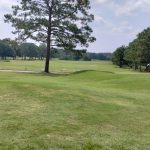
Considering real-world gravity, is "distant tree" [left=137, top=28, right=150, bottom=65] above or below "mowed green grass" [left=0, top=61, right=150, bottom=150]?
above

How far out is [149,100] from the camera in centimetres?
1950

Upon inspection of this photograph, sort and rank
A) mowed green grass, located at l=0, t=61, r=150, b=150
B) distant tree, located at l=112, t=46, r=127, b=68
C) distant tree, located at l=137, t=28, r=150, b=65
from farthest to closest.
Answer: distant tree, located at l=112, t=46, r=127, b=68 < distant tree, located at l=137, t=28, r=150, b=65 < mowed green grass, located at l=0, t=61, r=150, b=150

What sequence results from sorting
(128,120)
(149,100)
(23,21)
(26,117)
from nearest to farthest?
(26,117), (128,120), (149,100), (23,21)

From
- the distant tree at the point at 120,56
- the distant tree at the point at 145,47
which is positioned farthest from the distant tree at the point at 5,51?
the distant tree at the point at 145,47

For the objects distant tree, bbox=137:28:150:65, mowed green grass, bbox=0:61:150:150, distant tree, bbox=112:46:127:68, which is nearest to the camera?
mowed green grass, bbox=0:61:150:150

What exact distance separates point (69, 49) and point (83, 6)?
571 cm

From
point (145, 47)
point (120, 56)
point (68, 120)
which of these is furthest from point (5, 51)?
point (68, 120)

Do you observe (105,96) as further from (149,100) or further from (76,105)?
(76,105)

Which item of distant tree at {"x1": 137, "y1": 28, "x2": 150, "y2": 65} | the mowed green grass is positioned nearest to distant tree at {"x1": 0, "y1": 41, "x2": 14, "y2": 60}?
distant tree at {"x1": 137, "y1": 28, "x2": 150, "y2": 65}

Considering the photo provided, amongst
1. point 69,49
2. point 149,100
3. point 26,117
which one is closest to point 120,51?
point 69,49

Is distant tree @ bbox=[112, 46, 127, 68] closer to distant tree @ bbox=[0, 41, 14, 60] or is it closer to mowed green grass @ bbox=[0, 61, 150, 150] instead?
distant tree @ bbox=[0, 41, 14, 60]

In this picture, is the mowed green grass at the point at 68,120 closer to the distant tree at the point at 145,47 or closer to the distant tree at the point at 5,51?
the distant tree at the point at 145,47

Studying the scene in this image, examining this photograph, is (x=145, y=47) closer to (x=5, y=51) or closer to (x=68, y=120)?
(x=68, y=120)

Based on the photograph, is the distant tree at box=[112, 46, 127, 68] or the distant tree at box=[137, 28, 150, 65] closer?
the distant tree at box=[137, 28, 150, 65]
